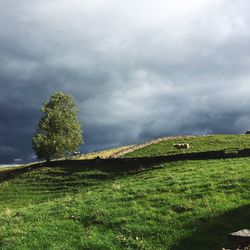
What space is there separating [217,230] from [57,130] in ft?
226

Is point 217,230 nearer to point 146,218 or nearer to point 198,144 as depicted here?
point 146,218

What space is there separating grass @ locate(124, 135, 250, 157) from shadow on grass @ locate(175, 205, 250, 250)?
152 ft

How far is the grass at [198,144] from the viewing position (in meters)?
74.4

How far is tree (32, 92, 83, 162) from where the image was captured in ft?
283

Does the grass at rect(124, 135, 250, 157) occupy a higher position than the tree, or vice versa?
the tree

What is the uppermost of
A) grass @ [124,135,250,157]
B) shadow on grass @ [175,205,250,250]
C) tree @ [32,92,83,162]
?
tree @ [32,92,83,162]

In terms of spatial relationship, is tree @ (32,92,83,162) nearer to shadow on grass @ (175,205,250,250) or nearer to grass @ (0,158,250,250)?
grass @ (0,158,250,250)

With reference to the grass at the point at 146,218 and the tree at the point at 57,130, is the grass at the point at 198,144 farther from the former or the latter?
the grass at the point at 146,218

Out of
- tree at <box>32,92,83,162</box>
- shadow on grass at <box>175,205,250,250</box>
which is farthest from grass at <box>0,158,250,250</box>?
tree at <box>32,92,83,162</box>

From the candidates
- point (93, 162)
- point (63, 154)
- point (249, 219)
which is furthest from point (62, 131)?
point (249, 219)

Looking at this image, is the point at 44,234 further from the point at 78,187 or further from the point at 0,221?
the point at 78,187

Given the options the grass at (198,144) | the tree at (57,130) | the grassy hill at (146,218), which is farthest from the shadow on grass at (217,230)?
the tree at (57,130)

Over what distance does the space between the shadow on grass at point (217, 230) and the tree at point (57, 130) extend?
62733 mm

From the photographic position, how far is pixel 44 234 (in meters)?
25.9
